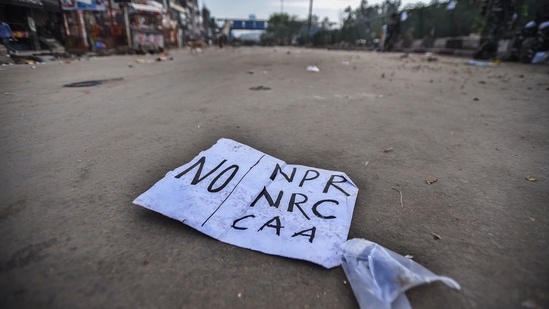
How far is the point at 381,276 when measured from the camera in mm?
898

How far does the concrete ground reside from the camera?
88 cm

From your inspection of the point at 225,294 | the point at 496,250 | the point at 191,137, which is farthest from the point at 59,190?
the point at 496,250

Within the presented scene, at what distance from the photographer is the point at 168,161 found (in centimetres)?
176

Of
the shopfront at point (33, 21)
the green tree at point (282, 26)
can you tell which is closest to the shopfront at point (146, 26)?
the shopfront at point (33, 21)

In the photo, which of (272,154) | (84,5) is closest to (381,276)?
(272,154)

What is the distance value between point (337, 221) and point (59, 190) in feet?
4.65

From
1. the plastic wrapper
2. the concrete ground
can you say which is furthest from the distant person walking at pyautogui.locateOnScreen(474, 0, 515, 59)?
the plastic wrapper

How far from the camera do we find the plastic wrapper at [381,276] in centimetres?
83

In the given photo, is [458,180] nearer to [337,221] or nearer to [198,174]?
[337,221]

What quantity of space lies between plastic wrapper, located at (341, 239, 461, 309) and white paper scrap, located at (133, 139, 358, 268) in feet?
0.24

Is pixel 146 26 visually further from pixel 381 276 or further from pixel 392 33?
pixel 381 276

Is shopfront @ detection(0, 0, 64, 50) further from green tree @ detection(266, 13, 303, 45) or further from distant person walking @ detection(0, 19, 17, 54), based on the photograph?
green tree @ detection(266, 13, 303, 45)

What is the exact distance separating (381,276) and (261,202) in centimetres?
63

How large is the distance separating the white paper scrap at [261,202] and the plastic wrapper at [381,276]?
0.24 feet
